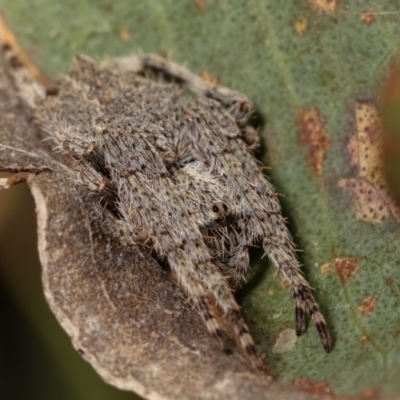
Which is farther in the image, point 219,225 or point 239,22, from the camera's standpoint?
point 239,22

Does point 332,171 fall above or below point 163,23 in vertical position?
below

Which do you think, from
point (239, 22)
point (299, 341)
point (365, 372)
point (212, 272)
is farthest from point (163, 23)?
point (365, 372)

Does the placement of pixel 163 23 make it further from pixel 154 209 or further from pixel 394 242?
pixel 394 242

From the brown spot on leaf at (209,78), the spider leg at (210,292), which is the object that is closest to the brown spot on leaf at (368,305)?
the spider leg at (210,292)

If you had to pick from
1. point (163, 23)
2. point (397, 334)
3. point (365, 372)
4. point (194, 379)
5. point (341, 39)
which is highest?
point (341, 39)

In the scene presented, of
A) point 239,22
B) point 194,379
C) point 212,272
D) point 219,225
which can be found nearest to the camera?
point 194,379

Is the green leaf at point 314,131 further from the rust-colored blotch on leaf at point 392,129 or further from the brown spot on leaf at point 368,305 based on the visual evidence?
the rust-colored blotch on leaf at point 392,129

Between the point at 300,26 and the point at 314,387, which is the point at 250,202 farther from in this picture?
the point at 300,26
